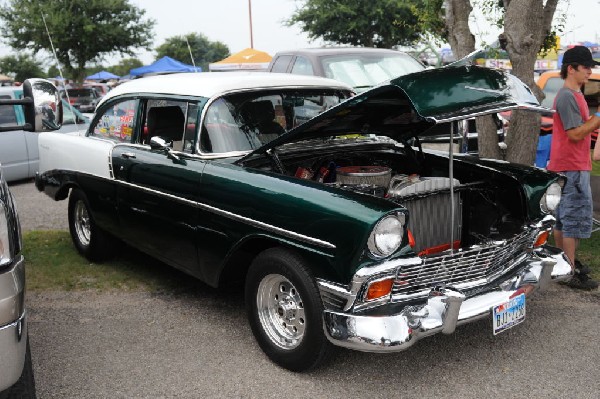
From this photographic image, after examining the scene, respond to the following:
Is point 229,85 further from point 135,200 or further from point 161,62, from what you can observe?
point 161,62

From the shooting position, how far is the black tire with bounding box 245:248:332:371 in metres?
3.26

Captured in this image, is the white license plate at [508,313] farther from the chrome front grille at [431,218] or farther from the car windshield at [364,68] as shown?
the car windshield at [364,68]

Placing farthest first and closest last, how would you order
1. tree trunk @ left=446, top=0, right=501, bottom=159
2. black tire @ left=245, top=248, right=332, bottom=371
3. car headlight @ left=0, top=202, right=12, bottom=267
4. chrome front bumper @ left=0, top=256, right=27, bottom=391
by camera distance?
tree trunk @ left=446, top=0, right=501, bottom=159 → black tire @ left=245, top=248, right=332, bottom=371 → car headlight @ left=0, top=202, right=12, bottom=267 → chrome front bumper @ left=0, top=256, right=27, bottom=391

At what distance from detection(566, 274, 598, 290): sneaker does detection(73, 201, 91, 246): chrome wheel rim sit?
4.09m

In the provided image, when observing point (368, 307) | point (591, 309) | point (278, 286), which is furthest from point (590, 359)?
point (278, 286)

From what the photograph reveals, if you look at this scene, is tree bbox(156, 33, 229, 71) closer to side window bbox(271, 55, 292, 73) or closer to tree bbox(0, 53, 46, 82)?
tree bbox(0, 53, 46, 82)

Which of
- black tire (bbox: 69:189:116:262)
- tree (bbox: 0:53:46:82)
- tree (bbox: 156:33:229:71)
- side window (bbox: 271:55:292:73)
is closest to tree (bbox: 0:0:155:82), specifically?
tree (bbox: 156:33:229:71)

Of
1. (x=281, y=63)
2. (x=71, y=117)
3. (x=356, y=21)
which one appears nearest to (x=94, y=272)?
(x=281, y=63)

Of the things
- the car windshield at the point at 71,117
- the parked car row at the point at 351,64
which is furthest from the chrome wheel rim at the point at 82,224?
the car windshield at the point at 71,117

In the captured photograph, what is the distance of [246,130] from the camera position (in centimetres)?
418

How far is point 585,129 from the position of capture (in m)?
4.52

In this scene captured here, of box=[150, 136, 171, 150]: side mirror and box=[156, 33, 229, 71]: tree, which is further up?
box=[156, 33, 229, 71]: tree

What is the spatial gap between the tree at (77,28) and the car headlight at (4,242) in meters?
26.6

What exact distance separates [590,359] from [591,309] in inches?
33.0
